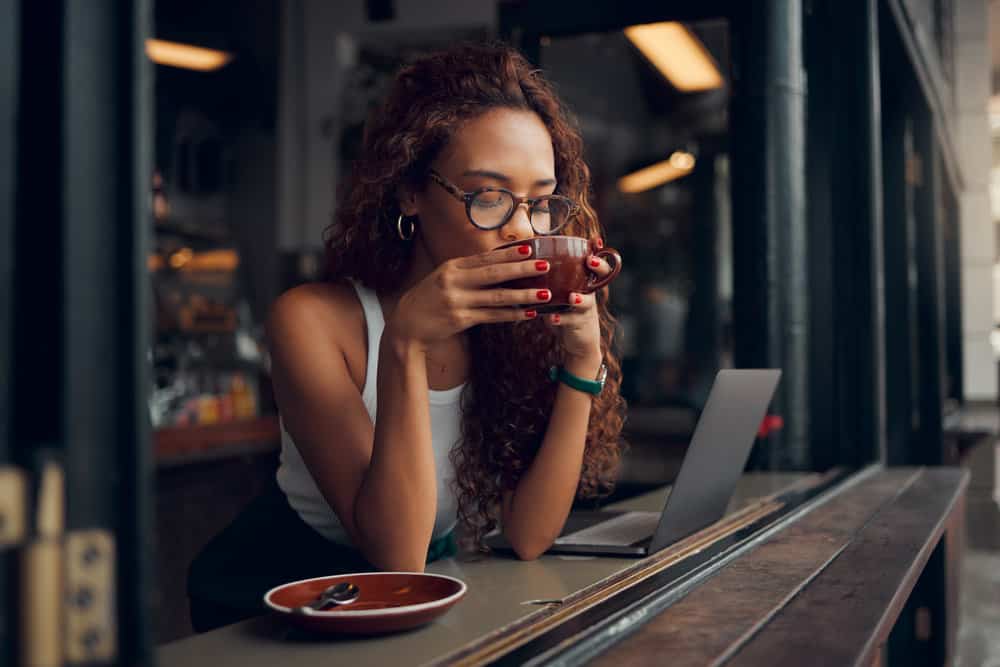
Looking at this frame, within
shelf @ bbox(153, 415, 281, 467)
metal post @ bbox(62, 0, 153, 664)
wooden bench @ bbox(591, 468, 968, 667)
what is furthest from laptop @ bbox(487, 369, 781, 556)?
shelf @ bbox(153, 415, 281, 467)

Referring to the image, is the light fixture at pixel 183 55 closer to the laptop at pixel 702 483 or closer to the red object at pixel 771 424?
the red object at pixel 771 424

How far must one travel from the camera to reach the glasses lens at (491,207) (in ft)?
4.92

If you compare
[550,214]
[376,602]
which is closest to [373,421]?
[550,214]

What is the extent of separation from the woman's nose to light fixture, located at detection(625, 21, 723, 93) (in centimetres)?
178

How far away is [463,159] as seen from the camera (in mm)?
1554

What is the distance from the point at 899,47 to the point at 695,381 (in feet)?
16.2

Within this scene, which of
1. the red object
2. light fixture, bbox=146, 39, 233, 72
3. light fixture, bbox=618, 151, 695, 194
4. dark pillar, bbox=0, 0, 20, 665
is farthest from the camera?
light fixture, bbox=618, 151, 695, 194

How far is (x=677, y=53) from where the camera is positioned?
12.0 ft

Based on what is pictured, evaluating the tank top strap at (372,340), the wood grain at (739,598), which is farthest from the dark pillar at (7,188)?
the tank top strap at (372,340)

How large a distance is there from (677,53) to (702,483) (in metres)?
2.42

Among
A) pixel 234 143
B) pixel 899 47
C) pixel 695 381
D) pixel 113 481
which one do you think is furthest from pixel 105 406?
pixel 695 381

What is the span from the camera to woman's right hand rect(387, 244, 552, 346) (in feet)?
4.14

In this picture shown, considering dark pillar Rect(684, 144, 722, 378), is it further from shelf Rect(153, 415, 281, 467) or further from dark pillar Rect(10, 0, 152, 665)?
dark pillar Rect(10, 0, 152, 665)

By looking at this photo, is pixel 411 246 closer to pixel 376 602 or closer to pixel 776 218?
pixel 376 602
